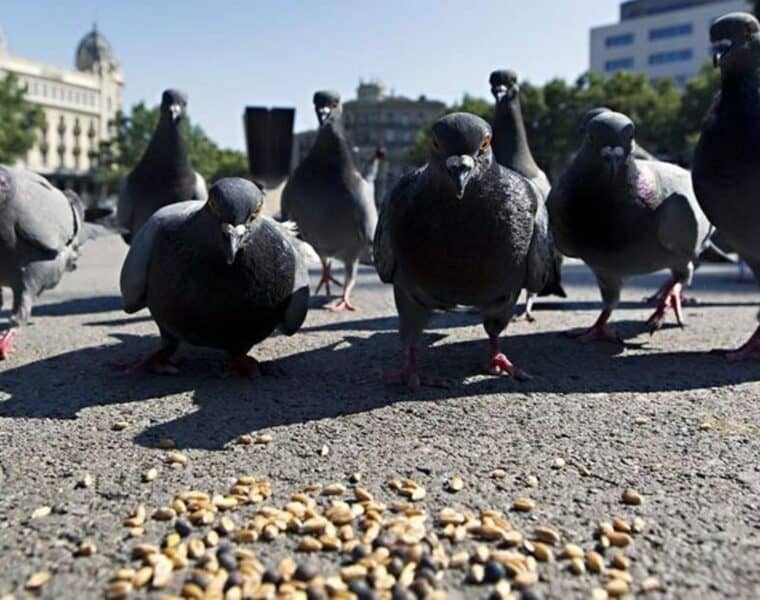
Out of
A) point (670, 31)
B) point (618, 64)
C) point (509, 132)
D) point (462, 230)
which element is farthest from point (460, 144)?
point (618, 64)

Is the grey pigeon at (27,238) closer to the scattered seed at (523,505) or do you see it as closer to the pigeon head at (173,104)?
the pigeon head at (173,104)

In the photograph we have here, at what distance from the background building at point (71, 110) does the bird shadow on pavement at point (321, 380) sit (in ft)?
269

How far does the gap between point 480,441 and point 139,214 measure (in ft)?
15.9

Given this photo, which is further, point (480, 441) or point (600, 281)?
point (600, 281)

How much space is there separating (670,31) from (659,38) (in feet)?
4.33

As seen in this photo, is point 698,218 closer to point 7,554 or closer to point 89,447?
point 89,447

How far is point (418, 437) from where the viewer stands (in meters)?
3.53

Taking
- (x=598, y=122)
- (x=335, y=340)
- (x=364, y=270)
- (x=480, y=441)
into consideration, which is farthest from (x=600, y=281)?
(x=364, y=270)

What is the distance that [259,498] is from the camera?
2.82 meters

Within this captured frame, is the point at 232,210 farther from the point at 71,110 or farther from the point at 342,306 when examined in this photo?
the point at 71,110

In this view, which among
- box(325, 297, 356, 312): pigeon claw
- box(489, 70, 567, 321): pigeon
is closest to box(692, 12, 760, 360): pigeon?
box(489, 70, 567, 321): pigeon

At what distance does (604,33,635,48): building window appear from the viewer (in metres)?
75.1

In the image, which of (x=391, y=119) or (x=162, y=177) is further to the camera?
(x=391, y=119)

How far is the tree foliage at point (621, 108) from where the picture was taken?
37.2 metres
